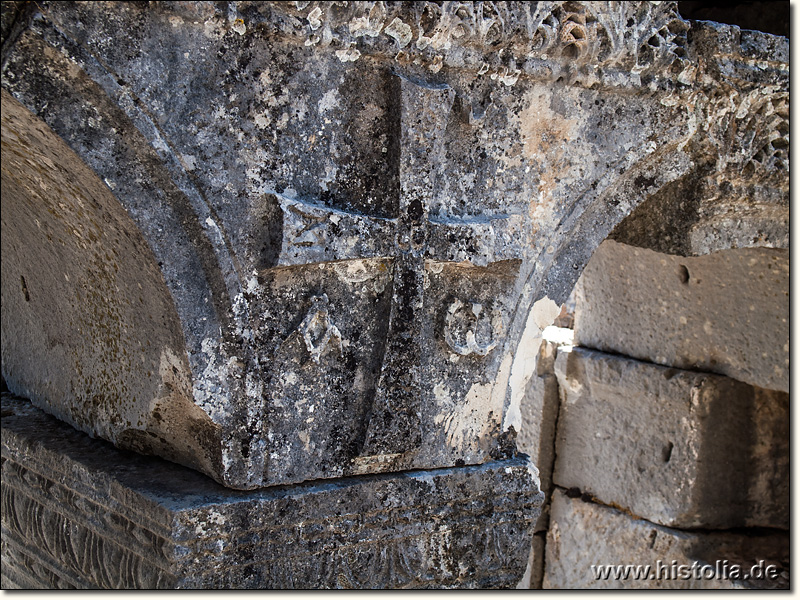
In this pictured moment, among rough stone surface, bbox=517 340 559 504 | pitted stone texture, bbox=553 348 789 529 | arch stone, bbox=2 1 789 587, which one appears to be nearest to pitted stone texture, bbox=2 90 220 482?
arch stone, bbox=2 1 789 587

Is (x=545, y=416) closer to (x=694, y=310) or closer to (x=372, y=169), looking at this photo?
(x=694, y=310)

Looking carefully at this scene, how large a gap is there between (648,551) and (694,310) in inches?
36.6

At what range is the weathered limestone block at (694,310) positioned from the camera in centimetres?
288

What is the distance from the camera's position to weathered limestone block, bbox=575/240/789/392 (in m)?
2.88

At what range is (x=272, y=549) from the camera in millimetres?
1814

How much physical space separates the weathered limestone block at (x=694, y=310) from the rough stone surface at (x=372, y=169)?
0.84 meters

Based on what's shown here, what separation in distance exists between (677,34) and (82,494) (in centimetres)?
176

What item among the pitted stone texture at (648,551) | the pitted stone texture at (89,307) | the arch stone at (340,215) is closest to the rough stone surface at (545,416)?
the pitted stone texture at (648,551)

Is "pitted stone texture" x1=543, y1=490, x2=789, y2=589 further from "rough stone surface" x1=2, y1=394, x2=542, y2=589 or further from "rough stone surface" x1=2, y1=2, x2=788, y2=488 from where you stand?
"rough stone surface" x1=2, y1=2, x2=788, y2=488

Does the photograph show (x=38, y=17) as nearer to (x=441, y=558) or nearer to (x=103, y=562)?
(x=103, y=562)

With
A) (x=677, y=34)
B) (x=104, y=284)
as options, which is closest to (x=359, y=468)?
(x=104, y=284)

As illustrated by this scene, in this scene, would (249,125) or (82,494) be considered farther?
(82,494)

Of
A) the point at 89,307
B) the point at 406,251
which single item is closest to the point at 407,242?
the point at 406,251

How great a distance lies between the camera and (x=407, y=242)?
1.83 metres
